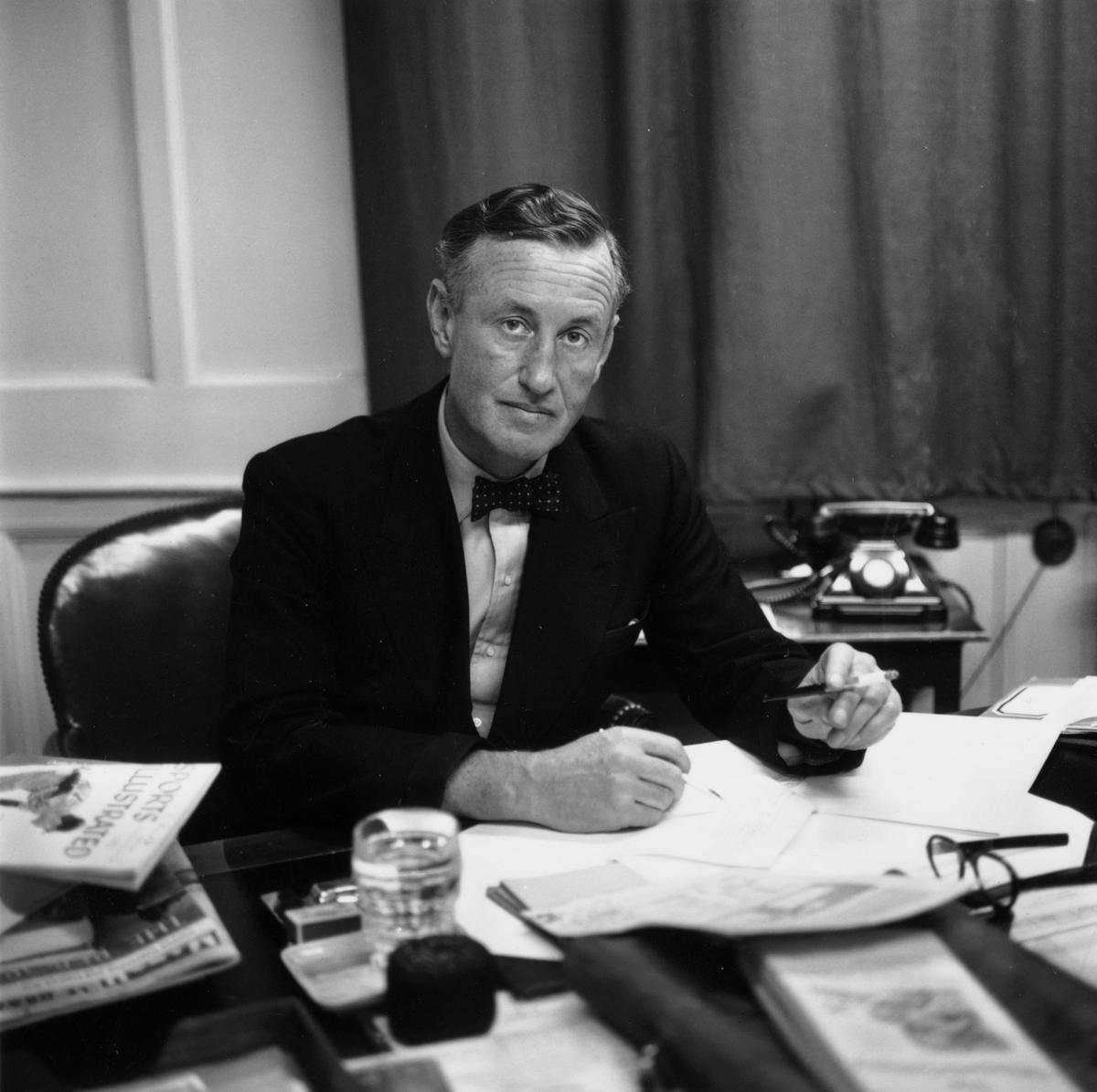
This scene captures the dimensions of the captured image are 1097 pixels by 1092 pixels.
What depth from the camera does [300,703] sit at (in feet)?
4.62

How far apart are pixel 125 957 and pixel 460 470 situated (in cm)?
101

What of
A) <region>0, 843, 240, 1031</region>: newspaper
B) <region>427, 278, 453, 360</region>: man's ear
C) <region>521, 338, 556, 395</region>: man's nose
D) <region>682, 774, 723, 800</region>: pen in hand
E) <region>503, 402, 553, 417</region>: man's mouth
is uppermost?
<region>427, 278, 453, 360</region>: man's ear

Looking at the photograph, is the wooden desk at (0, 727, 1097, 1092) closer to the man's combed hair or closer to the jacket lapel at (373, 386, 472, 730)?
the jacket lapel at (373, 386, 472, 730)

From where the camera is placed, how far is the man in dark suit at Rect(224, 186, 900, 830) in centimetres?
143

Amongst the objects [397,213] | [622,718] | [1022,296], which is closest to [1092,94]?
[1022,296]

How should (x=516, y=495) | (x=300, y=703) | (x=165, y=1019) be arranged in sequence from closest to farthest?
(x=165, y=1019) → (x=300, y=703) → (x=516, y=495)

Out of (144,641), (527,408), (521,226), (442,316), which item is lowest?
(144,641)

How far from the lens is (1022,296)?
2477 mm

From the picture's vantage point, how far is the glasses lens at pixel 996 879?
0.89 meters

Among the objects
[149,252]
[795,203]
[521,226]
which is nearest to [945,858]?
[521,226]

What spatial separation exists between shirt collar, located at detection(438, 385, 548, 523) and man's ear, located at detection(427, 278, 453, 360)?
0.07m

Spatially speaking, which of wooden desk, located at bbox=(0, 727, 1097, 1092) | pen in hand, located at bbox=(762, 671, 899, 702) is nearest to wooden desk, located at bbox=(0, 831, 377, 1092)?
wooden desk, located at bbox=(0, 727, 1097, 1092)

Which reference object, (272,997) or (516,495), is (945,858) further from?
(516,495)

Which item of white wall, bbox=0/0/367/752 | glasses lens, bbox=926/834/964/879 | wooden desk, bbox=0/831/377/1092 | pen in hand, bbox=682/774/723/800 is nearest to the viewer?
wooden desk, bbox=0/831/377/1092
